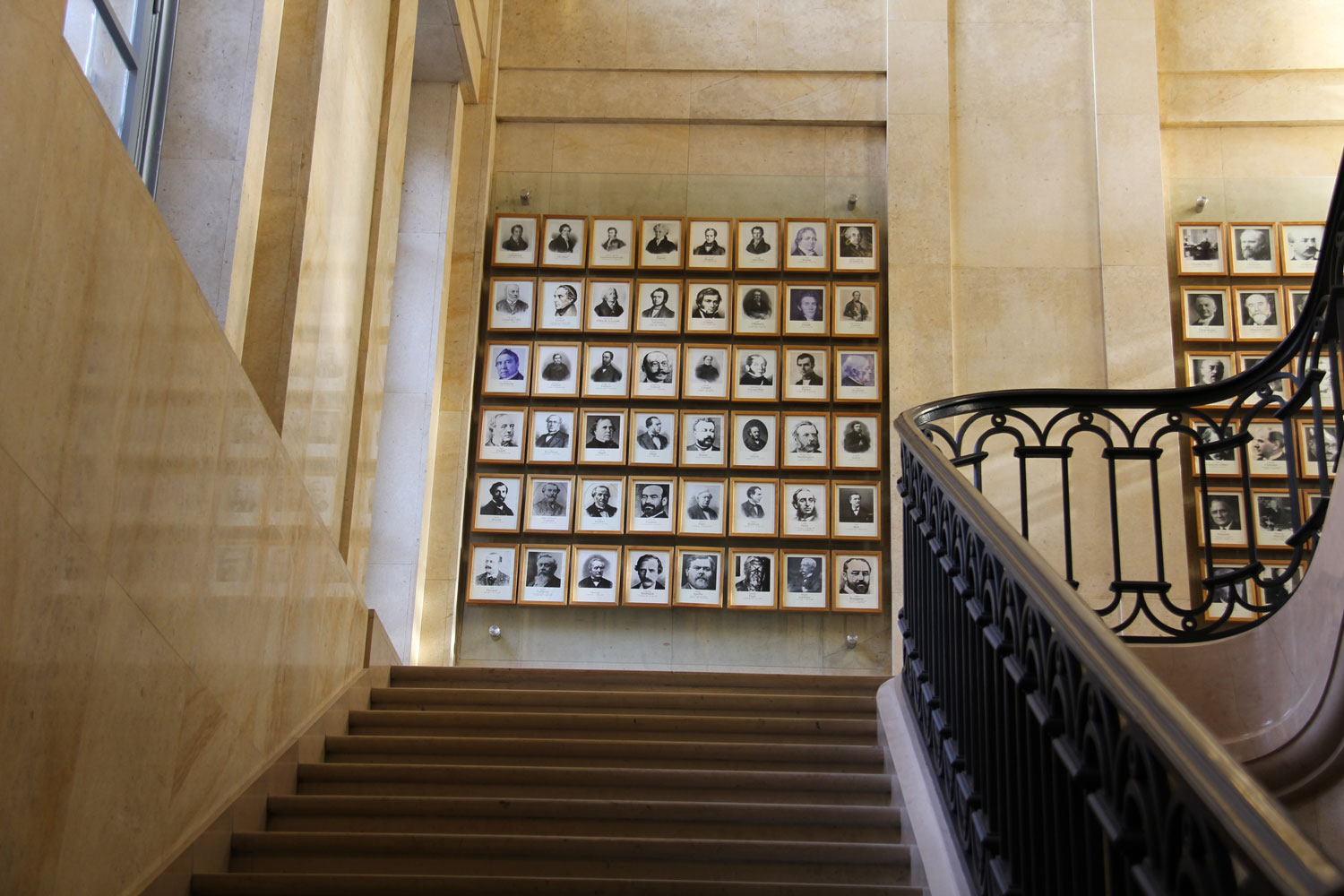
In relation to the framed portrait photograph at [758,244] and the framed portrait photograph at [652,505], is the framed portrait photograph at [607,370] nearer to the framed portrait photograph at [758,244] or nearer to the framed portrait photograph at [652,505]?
the framed portrait photograph at [652,505]

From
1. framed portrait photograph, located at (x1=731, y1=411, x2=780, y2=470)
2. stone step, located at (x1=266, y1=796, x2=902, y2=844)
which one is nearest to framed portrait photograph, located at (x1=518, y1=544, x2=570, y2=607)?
framed portrait photograph, located at (x1=731, y1=411, x2=780, y2=470)

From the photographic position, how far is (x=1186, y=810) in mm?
1938

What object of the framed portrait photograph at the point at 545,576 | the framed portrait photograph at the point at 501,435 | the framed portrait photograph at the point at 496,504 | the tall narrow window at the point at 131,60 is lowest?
the framed portrait photograph at the point at 545,576

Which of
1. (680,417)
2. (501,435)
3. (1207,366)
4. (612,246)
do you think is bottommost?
(501,435)

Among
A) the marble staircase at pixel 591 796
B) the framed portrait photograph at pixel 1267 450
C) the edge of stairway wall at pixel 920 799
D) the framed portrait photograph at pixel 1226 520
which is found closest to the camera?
the edge of stairway wall at pixel 920 799

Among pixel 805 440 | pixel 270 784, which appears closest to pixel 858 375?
pixel 805 440

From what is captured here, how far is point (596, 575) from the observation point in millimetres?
9203

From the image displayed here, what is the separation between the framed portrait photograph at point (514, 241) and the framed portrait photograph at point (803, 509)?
2.68 meters

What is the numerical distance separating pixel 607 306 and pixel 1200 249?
4.59 meters

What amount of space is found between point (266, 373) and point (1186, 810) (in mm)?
4813

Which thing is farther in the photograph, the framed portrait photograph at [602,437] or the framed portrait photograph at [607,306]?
the framed portrait photograph at [607,306]

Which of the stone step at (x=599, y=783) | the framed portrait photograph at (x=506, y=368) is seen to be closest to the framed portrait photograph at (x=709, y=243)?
the framed portrait photograph at (x=506, y=368)

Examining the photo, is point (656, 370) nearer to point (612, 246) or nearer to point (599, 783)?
point (612, 246)

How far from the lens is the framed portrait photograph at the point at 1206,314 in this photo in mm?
9375
